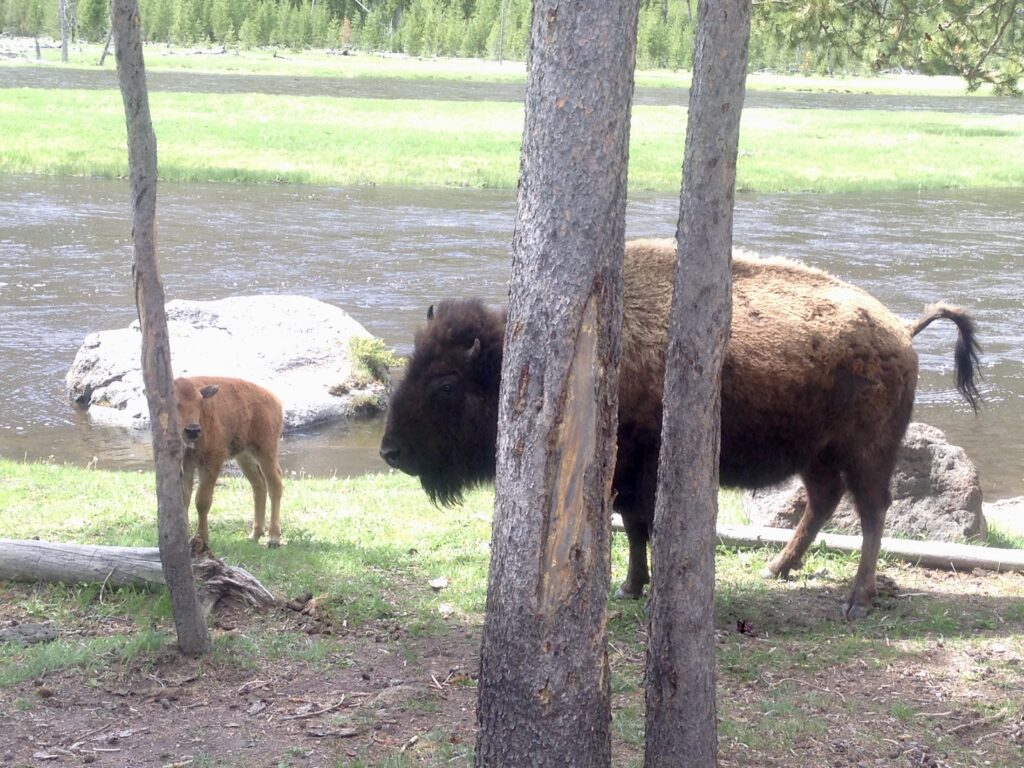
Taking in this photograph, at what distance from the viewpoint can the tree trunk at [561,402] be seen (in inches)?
156

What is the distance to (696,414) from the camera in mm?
4453

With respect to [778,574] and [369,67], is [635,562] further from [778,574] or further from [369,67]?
[369,67]

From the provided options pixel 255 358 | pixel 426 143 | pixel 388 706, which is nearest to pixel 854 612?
pixel 388 706

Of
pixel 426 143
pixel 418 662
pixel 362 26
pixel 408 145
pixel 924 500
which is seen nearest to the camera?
pixel 418 662

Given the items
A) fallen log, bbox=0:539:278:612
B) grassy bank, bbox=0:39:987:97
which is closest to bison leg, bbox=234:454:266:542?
fallen log, bbox=0:539:278:612

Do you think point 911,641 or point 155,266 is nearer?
point 155,266

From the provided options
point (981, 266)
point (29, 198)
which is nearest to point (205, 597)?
point (981, 266)

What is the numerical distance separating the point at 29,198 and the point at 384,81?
41343 mm

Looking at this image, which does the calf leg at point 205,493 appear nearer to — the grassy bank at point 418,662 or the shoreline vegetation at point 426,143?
the grassy bank at point 418,662

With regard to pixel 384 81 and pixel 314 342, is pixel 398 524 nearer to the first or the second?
pixel 314 342

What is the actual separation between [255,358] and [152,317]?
1016 cm

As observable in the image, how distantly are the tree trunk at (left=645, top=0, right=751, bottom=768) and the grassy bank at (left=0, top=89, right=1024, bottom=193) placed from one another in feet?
96.2

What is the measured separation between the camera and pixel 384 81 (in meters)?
68.3

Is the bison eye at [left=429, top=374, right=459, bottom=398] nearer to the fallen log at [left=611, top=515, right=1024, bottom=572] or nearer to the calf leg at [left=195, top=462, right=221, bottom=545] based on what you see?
the fallen log at [left=611, top=515, right=1024, bottom=572]
